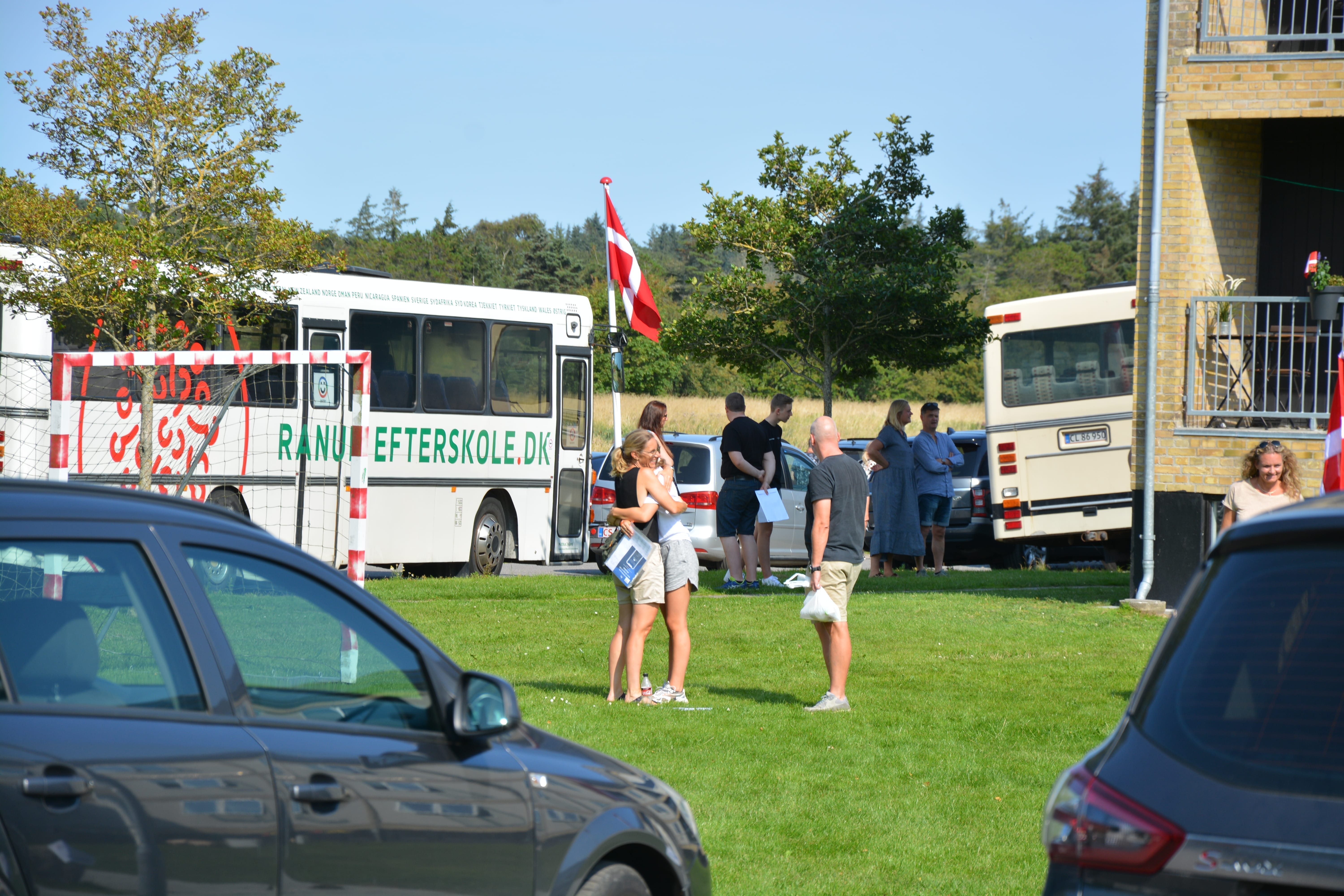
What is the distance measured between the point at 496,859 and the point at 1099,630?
416 inches

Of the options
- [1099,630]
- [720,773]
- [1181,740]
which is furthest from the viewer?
[1099,630]

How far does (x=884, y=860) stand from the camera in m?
6.29

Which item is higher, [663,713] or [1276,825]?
[1276,825]

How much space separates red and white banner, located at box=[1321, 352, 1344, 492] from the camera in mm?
8758

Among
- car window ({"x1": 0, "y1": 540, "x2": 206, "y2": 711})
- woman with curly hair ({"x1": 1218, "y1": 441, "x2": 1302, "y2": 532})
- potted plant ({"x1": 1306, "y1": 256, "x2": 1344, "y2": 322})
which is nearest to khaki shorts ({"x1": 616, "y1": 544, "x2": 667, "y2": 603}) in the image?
woman with curly hair ({"x1": 1218, "y1": 441, "x2": 1302, "y2": 532})

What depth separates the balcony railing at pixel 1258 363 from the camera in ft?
47.5

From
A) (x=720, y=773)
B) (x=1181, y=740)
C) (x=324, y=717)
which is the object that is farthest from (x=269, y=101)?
(x=1181, y=740)

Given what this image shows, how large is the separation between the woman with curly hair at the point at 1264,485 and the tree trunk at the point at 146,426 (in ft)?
31.6

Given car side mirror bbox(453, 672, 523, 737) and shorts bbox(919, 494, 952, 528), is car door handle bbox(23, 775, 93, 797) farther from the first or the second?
shorts bbox(919, 494, 952, 528)

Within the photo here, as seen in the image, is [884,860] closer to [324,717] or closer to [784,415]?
[324,717]

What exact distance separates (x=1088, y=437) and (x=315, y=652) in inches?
738

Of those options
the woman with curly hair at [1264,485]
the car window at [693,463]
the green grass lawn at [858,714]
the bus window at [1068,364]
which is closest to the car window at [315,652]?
the green grass lawn at [858,714]

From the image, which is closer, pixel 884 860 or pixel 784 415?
pixel 884 860

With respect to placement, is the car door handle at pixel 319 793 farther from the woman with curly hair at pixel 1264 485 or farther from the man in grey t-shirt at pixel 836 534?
the woman with curly hair at pixel 1264 485
